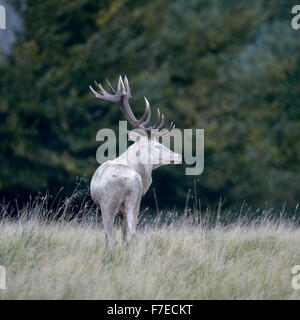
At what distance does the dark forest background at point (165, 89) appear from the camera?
17.3 metres

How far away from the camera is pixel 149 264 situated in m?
6.02

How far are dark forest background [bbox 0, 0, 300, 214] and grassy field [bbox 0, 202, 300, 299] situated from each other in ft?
31.0

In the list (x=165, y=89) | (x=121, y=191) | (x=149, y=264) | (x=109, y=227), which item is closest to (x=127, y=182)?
(x=121, y=191)

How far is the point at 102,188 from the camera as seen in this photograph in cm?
627

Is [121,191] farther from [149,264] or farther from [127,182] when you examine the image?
[149,264]

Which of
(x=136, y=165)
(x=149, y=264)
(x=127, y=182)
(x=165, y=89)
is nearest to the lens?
(x=149, y=264)

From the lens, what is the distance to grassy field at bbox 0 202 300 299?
549 centimetres

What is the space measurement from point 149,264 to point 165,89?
13645 millimetres

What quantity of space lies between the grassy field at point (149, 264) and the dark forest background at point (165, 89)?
944 centimetres

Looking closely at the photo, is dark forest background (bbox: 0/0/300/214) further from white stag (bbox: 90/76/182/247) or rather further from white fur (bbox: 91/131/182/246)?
white fur (bbox: 91/131/182/246)

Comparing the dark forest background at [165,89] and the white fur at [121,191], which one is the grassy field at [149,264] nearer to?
the white fur at [121,191]

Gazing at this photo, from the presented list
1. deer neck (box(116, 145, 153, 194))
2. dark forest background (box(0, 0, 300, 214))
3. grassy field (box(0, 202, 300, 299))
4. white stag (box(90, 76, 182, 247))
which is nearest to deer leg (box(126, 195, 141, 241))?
white stag (box(90, 76, 182, 247))

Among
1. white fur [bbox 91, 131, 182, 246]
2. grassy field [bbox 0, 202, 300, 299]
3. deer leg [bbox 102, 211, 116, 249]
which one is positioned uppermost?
white fur [bbox 91, 131, 182, 246]
